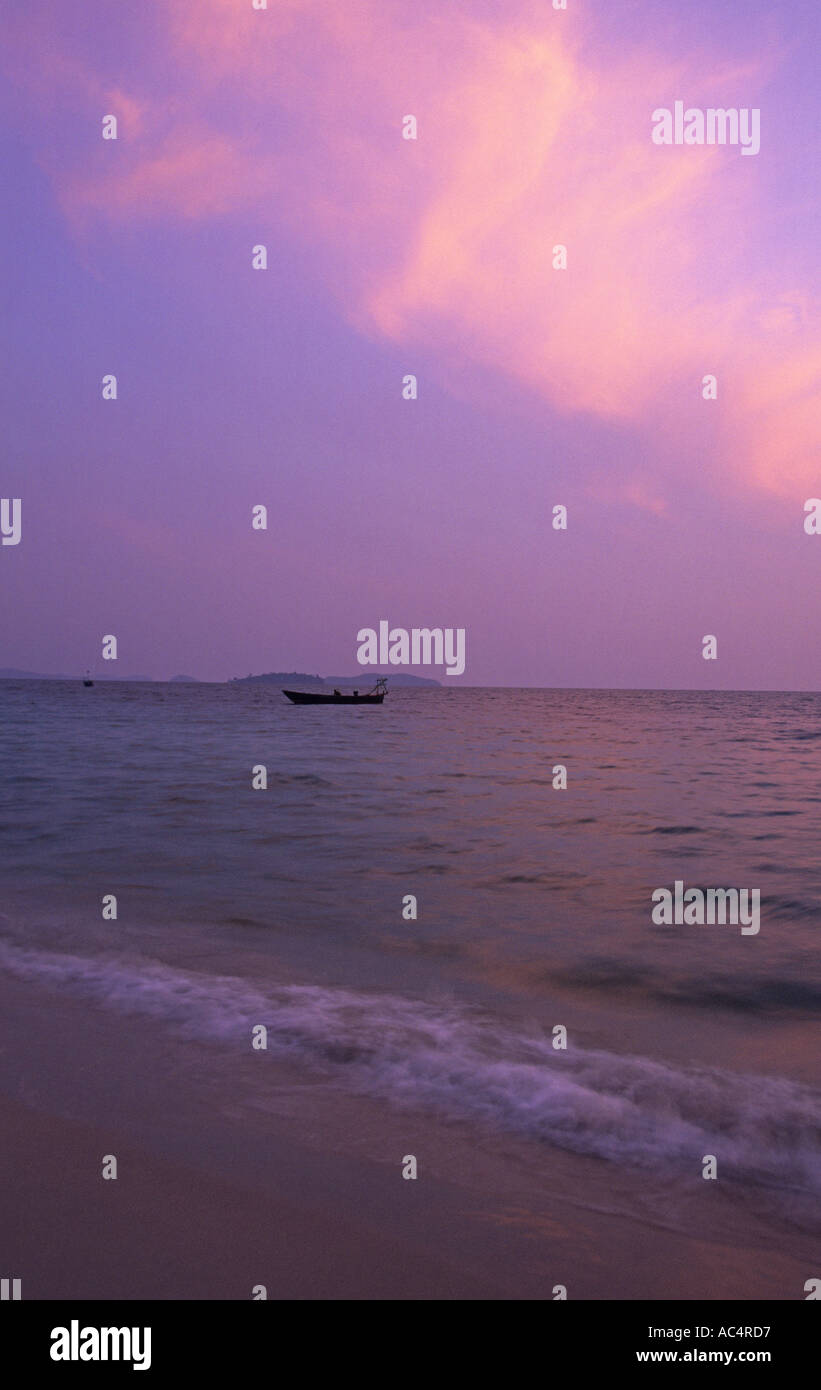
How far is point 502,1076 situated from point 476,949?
12.2 ft

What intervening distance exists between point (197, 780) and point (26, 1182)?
22863mm

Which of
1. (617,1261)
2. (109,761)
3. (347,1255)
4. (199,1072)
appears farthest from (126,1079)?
(109,761)

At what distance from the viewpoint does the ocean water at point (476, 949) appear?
5827mm

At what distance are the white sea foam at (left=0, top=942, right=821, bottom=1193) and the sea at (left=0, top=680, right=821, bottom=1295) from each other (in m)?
0.03

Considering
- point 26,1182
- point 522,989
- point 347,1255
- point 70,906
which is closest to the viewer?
point 347,1255

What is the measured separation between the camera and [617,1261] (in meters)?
4.04

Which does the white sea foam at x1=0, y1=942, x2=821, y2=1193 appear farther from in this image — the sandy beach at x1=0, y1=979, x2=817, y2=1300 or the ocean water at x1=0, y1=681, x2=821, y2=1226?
the sandy beach at x1=0, y1=979, x2=817, y2=1300

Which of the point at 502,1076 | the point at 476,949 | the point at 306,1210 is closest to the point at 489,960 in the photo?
the point at 476,949

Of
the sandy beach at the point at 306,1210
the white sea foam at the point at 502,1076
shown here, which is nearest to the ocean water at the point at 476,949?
the white sea foam at the point at 502,1076

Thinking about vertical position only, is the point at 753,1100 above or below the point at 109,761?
below

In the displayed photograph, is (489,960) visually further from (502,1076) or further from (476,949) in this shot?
(502,1076)

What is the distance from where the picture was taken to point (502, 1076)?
6.17 meters

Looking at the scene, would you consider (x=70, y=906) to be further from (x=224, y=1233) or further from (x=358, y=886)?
(x=224, y=1233)

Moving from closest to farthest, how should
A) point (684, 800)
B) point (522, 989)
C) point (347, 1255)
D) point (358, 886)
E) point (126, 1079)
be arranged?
point (347, 1255)
point (126, 1079)
point (522, 989)
point (358, 886)
point (684, 800)
